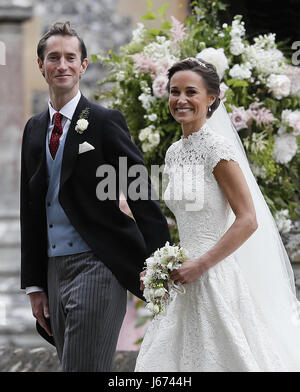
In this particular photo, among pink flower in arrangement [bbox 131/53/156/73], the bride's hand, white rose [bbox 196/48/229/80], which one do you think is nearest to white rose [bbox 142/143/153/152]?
pink flower in arrangement [bbox 131/53/156/73]

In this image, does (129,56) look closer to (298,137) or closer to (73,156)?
(298,137)

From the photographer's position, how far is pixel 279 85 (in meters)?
4.42

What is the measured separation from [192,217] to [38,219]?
0.58 metres

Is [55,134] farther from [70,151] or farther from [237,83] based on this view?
[237,83]

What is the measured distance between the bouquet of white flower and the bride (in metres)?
0.04

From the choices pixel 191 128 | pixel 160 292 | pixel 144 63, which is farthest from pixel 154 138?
pixel 160 292

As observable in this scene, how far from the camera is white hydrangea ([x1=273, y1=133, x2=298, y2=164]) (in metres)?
4.43

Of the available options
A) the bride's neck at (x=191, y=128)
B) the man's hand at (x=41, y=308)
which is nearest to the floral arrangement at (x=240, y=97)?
the bride's neck at (x=191, y=128)

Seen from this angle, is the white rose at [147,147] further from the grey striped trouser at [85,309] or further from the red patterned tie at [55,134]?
the grey striped trouser at [85,309]

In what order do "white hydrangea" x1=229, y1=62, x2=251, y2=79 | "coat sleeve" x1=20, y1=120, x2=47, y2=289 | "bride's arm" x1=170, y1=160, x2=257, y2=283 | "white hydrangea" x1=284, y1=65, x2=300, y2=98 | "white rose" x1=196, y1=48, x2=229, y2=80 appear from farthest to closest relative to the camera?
"white hydrangea" x1=284, y1=65, x2=300, y2=98
"white hydrangea" x1=229, y1=62, x2=251, y2=79
"white rose" x1=196, y1=48, x2=229, y2=80
"coat sleeve" x1=20, y1=120, x2=47, y2=289
"bride's arm" x1=170, y1=160, x2=257, y2=283

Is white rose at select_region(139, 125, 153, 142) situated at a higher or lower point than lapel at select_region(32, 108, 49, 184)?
higher

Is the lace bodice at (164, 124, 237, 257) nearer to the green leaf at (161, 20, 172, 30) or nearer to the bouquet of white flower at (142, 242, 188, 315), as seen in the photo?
the bouquet of white flower at (142, 242, 188, 315)

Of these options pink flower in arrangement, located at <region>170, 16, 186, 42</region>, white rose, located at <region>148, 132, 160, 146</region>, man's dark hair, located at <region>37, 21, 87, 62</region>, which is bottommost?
white rose, located at <region>148, 132, 160, 146</region>
